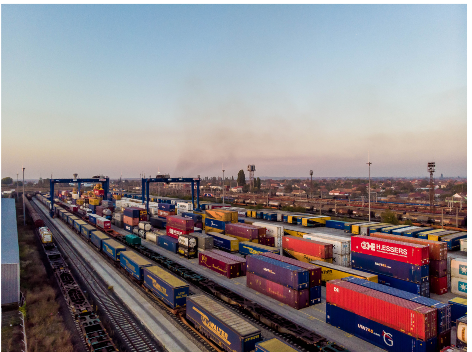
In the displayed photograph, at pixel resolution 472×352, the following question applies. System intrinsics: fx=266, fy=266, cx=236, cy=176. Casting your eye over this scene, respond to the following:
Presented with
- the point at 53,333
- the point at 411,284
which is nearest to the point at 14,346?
the point at 53,333

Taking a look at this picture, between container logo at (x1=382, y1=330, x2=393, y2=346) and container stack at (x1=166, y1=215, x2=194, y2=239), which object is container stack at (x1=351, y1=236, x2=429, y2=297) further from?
container stack at (x1=166, y1=215, x2=194, y2=239)

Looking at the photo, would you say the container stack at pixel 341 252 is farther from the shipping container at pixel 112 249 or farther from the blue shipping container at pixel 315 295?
the shipping container at pixel 112 249

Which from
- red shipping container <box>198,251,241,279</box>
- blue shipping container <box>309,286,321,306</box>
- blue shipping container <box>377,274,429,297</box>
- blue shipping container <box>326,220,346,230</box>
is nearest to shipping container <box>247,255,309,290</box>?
blue shipping container <box>309,286,321,306</box>

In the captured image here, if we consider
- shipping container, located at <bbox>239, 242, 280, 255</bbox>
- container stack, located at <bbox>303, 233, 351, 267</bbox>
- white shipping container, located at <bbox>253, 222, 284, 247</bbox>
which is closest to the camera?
container stack, located at <bbox>303, 233, 351, 267</bbox>

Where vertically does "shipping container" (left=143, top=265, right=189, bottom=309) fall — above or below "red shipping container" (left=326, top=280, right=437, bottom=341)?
below

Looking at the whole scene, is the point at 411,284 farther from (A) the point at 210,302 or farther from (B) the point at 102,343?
(B) the point at 102,343

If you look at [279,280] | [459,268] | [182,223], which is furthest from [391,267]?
[182,223]

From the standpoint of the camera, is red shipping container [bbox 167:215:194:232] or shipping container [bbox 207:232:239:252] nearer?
shipping container [bbox 207:232:239:252]
